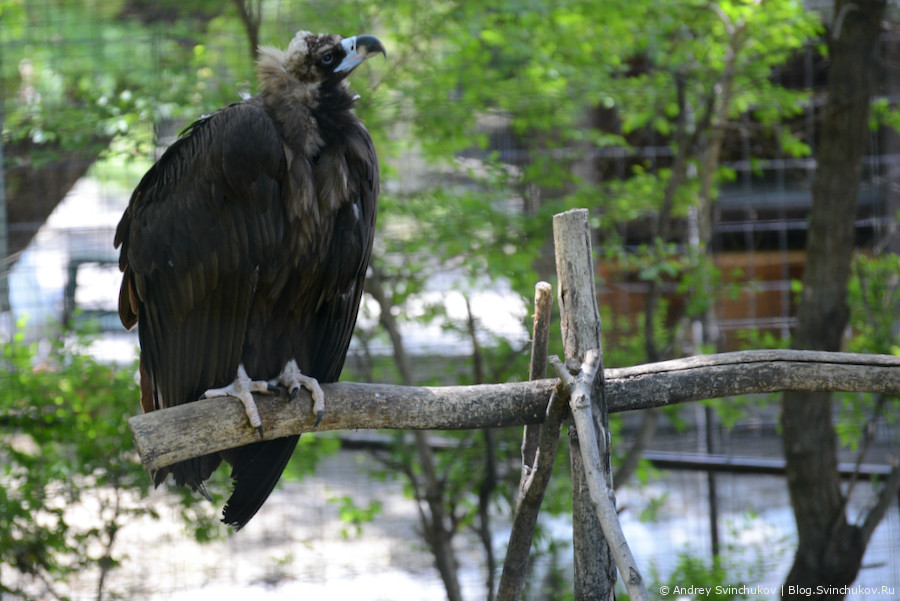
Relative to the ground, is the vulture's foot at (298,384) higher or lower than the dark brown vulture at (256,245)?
lower

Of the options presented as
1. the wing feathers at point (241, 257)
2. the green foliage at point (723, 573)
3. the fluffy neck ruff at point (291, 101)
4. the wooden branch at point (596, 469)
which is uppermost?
the fluffy neck ruff at point (291, 101)

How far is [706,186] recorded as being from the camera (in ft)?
12.3

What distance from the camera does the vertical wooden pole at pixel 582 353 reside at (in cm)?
171

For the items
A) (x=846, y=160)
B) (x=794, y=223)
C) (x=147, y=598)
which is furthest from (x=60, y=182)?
(x=794, y=223)

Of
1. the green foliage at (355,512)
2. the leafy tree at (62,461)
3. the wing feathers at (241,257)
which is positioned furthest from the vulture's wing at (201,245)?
the green foliage at (355,512)

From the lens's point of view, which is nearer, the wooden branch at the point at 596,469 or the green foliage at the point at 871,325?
the wooden branch at the point at 596,469

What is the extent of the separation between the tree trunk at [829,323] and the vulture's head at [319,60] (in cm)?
220

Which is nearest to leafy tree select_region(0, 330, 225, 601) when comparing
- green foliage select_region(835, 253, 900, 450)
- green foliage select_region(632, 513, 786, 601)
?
green foliage select_region(632, 513, 786, 601)

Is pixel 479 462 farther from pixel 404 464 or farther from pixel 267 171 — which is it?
pixel 267 171

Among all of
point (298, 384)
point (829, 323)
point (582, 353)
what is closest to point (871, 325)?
point (829, 323)

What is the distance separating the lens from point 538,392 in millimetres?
1821

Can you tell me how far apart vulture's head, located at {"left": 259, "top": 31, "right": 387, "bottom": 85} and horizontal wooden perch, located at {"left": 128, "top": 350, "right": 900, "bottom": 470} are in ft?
2.49

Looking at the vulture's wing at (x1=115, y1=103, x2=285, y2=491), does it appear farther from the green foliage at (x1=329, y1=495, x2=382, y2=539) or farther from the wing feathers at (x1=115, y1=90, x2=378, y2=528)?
the green foliage at (x1=329, y1=495, x2=382, y2=539)

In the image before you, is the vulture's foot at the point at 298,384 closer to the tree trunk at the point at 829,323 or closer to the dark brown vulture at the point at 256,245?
the dark brown vulture at the point at 256,245
